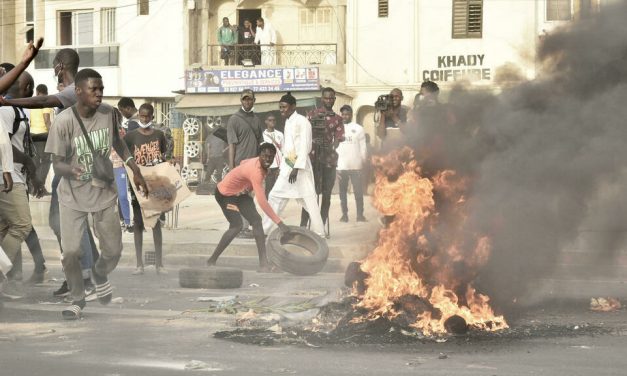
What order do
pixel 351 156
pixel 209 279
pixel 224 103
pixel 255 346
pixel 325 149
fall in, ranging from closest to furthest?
pixel 255 346 < pixel 209 279 < pixel 325 149 < pixel 351 156 < pixel 224 103

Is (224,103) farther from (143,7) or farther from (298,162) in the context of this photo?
(298,162)

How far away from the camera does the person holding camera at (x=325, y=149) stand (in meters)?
14.2

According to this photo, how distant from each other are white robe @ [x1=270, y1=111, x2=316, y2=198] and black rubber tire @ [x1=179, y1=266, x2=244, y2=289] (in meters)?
3.15

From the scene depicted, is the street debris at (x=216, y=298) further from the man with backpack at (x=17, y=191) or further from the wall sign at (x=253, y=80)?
the wall sign at (x=253, y=80)

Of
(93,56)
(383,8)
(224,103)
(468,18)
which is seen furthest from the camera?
(93,56)

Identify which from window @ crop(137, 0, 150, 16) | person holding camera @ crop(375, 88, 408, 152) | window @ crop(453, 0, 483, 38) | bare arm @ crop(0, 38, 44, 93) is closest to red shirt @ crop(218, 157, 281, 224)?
person holding camera @ crop(375, 88, 408, 152)

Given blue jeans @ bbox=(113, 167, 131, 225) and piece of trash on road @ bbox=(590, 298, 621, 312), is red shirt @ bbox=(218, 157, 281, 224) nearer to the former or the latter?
blue jeans @ bbox=(113, 167, 131, 225)

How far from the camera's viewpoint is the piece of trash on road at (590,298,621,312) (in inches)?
332

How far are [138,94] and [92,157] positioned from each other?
26.7 m

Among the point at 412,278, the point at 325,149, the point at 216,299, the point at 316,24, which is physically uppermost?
the point at 316,24

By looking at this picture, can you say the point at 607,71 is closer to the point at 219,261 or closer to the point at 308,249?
the point at 308,249

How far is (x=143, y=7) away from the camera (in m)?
34.2

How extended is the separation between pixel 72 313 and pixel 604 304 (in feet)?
13.1

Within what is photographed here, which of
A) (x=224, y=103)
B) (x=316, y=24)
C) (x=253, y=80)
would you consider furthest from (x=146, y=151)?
(x=316, y=24)
